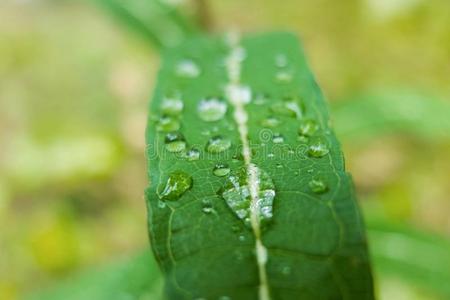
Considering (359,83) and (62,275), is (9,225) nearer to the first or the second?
(62,275)

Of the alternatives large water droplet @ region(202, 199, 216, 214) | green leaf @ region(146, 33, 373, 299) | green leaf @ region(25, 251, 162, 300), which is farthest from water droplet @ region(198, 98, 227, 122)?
green leaf @ region(25, 251, 162, 300)

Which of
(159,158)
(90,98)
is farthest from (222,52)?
(90,98)

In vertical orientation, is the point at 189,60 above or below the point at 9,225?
above

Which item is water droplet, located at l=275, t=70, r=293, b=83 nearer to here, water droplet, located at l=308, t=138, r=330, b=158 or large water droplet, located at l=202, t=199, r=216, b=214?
water droplet, located at l=308, t=138, r=330, b=158

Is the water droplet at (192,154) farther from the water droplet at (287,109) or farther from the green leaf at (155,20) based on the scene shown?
the green leaf at (155,20)

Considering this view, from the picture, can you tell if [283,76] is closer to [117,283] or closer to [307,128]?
[307,128]

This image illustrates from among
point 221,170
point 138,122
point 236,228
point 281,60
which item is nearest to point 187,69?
point 281,60

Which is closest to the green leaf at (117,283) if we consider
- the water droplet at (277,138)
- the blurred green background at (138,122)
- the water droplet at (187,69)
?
the blurred green background at (138,122)
